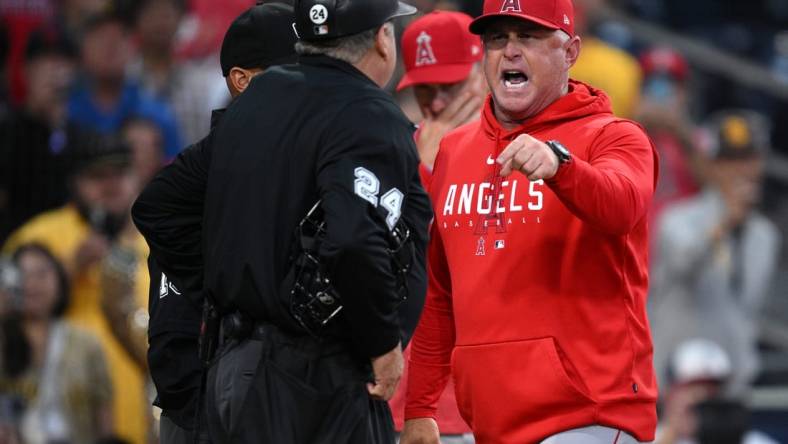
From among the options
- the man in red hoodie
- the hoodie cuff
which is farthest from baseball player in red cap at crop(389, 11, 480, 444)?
the hoodie cuff

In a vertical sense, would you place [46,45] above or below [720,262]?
above

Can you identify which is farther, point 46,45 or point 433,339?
point 46,45

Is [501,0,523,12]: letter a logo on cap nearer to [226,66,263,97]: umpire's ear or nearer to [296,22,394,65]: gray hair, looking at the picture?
[296,22,394,65]: gray hair

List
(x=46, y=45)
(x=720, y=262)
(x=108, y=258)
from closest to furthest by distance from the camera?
(x=108, y=258) → (x=720, y=262) → (x=46, y=45)

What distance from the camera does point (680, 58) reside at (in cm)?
1084

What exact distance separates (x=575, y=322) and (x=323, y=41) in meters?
1.12

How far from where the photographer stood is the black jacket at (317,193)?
4188mm

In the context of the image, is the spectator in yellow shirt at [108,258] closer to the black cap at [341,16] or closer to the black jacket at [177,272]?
the black jacket at [177,272]

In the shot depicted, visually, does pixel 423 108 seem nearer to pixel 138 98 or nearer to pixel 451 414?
pixel 451 414

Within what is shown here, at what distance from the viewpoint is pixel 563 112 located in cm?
481

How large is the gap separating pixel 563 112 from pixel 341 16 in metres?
0.82

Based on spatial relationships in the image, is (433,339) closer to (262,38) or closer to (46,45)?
(262,38)

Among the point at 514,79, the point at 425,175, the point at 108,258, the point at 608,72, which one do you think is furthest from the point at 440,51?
the point at 608,72

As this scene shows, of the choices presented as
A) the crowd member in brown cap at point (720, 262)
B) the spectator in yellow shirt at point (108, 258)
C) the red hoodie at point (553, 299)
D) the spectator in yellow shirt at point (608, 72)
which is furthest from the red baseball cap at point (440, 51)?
the spectator in yellow shirt at point (608, 72)
